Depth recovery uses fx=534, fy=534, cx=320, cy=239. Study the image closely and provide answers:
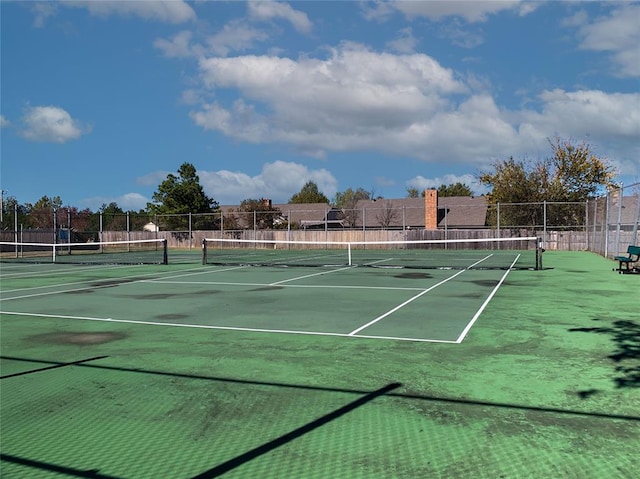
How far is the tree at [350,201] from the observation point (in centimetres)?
5519

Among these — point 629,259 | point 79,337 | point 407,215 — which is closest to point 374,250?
point 629,259

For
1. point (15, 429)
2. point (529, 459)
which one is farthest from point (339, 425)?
point (15, 429)

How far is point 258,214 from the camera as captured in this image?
49.1 metres

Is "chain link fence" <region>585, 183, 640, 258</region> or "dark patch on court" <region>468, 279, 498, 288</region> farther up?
"chain link fence" <region>585, 183, 640, 258</region>

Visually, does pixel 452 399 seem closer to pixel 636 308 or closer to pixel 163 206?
pixel 636 308

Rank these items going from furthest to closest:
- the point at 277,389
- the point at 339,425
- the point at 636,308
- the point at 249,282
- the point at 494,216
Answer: the point at 494,216
the point at 249,282
the point at 636,308
the point at 277,389
the point at 339,425

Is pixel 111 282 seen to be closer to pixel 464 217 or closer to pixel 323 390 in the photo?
pixel 323 390

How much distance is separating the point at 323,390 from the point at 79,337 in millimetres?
4387

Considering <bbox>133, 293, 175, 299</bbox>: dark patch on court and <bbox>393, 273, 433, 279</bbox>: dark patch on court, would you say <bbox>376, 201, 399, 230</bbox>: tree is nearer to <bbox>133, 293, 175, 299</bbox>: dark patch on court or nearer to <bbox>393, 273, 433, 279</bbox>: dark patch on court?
<bbox>393, 273, 433, 279</bbox>: dark patch on court

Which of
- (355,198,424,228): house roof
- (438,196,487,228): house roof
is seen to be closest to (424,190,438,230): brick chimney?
(355,198,424,228): house roof

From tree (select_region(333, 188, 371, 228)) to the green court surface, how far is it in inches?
1724

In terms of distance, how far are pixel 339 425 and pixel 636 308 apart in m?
7.75

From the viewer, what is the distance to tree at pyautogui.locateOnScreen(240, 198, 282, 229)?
43.4m

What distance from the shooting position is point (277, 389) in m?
5.15
